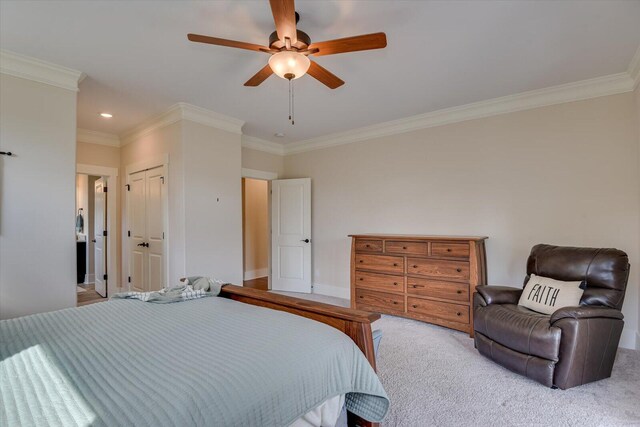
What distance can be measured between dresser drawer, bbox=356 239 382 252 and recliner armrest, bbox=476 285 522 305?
4.27 ft

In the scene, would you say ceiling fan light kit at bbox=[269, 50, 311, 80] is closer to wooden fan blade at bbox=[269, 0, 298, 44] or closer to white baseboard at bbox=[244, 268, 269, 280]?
wooden fan blade at bbox=[269, 0, 298, 44]

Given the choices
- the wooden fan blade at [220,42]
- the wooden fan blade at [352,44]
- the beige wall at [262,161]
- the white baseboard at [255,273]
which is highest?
the wooden fan blade at [220,42]

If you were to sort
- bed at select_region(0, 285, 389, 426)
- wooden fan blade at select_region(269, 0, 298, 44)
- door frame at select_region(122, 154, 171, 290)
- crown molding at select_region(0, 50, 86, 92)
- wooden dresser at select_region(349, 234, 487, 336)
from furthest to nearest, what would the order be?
door frame at select_region(122, 154, 171, 290) < wooden dresser at select_region(349, 234, 487, 336) < crown molding at select_region(0, 50, 86, 92) < wooden fan blade at select_region(269, 0, 298, 44) < bed at select_region(0, 285, 389, 426)

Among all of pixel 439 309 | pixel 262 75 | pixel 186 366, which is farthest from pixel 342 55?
pixel 439 309

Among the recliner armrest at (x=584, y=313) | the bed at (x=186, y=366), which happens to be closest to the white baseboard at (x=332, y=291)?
the recliner armrest at (x=584, y=313)

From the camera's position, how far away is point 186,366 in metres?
1.09

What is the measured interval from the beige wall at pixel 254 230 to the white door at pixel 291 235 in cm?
107

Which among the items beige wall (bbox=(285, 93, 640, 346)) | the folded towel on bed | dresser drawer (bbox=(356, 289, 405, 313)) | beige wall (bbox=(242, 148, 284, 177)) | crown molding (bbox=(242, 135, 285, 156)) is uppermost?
crown molding (bbox=(242, 135, 285, 156))

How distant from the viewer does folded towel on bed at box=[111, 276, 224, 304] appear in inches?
80.4

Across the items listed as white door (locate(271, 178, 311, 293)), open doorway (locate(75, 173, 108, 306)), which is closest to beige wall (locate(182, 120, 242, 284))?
white door (locate(271, 178, 311, 293))

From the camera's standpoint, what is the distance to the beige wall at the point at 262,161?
5109mm

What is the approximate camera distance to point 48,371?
1067 mm

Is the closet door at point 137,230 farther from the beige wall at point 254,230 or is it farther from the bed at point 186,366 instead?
the bed at point 186,366

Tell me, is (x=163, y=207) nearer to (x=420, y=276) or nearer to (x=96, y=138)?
(x=96, y=138)
